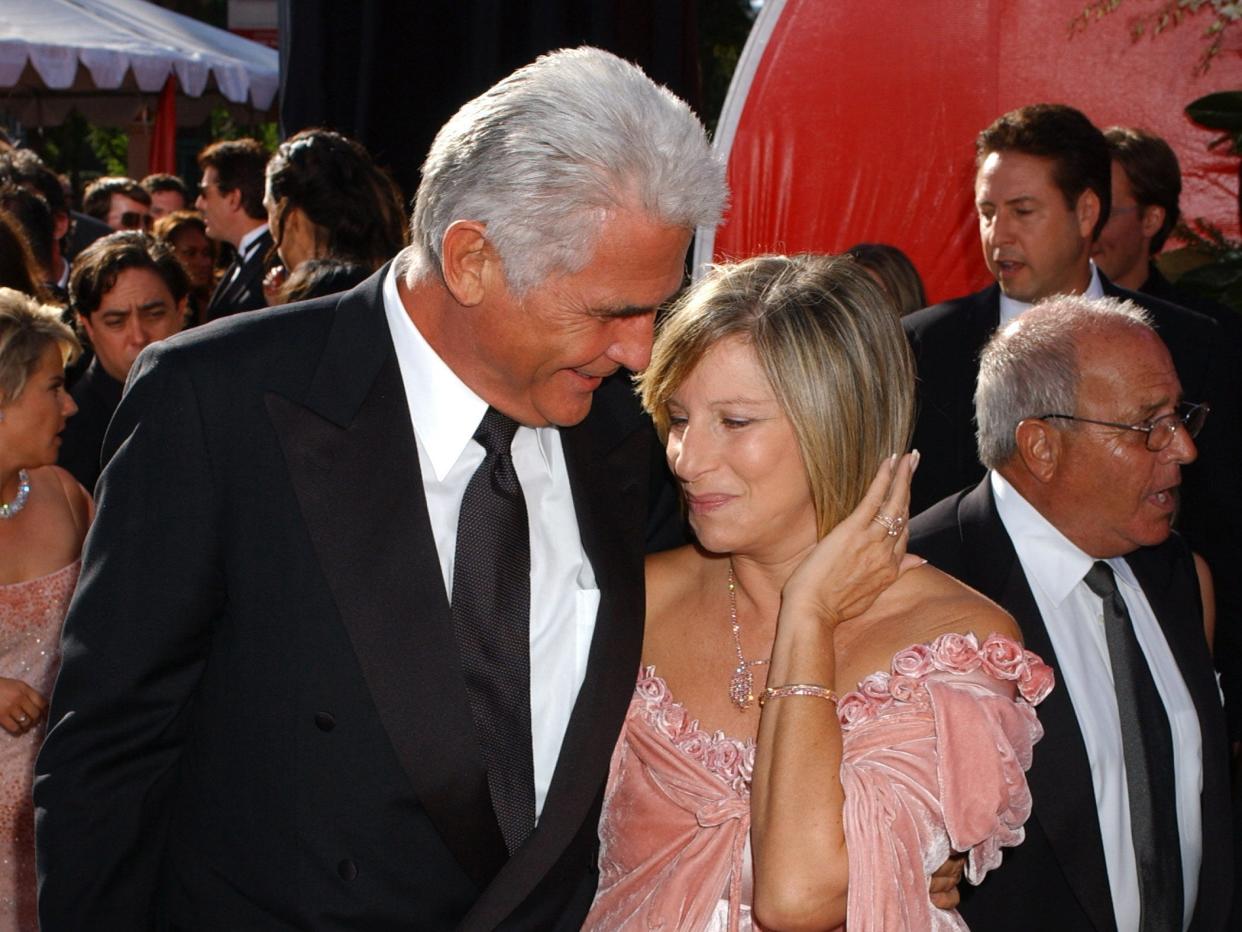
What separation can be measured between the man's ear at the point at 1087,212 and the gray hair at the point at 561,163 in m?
2.59

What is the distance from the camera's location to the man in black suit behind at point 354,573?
73.3 inches

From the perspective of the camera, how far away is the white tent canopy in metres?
9.90

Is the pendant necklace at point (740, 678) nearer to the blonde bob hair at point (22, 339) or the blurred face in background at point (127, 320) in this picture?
the blonde bob hair at point (22, 339)

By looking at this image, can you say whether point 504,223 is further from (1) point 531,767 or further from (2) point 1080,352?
(2) point 1080,352

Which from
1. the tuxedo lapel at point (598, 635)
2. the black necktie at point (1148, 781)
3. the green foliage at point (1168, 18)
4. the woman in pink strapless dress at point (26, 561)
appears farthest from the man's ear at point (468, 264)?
the green foliage at point (1168, 18)

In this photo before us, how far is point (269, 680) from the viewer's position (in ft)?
6.20

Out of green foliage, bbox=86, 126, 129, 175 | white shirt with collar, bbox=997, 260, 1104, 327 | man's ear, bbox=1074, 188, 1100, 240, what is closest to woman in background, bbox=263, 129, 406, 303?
white shirt with collar, bbox=997, 260, 1104, 327

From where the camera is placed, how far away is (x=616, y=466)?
2240mm

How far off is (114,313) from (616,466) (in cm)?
320

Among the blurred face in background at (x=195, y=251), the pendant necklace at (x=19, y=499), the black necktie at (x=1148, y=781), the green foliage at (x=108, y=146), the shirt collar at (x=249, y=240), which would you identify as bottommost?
the green foliage at (x=108, y=146)

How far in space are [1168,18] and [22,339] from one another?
3.87 m

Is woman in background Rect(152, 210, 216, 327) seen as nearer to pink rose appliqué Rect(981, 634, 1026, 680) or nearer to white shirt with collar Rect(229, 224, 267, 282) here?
white shirt with collar Rect(229, 224, 267, 282)

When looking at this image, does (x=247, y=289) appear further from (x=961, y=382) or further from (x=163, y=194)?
(x=163, y=194)

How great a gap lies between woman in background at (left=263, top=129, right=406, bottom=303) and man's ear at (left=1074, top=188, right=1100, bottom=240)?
208cm
